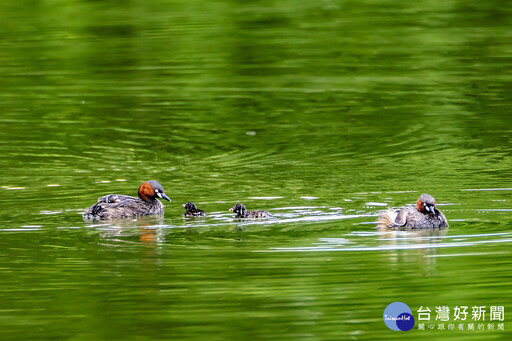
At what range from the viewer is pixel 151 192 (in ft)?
41.3

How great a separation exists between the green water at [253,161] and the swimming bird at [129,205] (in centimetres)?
27

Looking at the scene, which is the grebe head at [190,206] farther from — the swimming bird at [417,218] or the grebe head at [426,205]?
the grebe head at [426,205]

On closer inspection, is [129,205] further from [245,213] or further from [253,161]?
[253,161]

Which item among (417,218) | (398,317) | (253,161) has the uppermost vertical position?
(253,161)

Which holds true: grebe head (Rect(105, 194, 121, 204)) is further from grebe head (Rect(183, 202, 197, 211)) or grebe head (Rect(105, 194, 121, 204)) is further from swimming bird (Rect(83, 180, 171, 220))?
grebe head (Rect(183, 202, 197, 211))

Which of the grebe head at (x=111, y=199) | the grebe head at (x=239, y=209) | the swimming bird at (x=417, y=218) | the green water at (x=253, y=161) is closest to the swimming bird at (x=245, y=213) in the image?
the grebe head at (x=239, y=209)

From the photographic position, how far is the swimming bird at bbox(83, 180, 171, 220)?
11.9 meters

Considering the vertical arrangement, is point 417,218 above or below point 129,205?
below

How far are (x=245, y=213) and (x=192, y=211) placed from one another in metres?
0.60

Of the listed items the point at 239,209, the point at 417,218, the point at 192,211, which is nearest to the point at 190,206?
the point at 192,211

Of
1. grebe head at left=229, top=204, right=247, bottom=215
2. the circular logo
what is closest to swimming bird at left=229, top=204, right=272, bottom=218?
grebe head at left=229, top=204, right=247, bottom=215

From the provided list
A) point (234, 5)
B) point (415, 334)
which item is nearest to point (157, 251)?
point (415, 334)

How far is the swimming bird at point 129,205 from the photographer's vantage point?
11930mm

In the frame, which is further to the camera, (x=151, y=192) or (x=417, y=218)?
(x=151, y=192)
